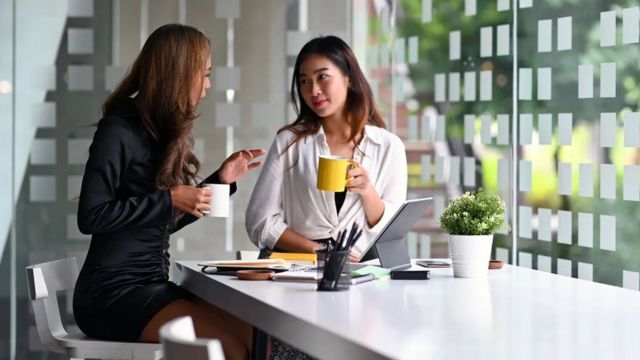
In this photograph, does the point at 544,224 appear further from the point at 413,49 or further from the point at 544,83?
the point at 413,49

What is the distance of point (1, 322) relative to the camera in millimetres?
5102

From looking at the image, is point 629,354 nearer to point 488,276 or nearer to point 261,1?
point 488,276

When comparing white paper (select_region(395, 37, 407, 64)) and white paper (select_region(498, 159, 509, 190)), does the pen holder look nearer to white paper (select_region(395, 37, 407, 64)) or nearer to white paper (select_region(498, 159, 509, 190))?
white paper (select_region(498, 159, 509, 190))

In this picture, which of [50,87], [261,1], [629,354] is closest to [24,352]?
[50,87]

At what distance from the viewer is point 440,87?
18.0ft

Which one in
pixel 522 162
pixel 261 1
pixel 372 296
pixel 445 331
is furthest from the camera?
pixel 261 1

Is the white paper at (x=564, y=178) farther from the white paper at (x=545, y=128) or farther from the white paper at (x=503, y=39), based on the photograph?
the white paper at (x=503, y=39)

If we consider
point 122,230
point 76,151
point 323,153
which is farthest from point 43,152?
point 122,230

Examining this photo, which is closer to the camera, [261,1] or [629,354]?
[629,354]

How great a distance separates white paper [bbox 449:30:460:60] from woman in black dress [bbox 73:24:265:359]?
2290 mm

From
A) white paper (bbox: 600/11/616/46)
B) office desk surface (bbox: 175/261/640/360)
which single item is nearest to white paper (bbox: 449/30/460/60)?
white paper (bbox: 600/11/616/46)

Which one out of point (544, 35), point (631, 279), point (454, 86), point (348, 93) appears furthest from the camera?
point (454, 86)

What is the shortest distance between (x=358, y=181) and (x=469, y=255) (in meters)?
0.63

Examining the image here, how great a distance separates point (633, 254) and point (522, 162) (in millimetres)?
871
